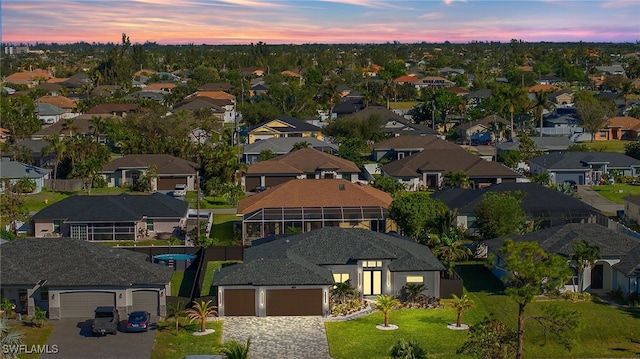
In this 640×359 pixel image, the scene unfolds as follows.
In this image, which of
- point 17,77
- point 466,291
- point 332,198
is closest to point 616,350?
point 466,291

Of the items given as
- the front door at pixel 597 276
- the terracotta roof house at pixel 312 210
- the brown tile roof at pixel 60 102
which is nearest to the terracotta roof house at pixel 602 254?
the front door at pixel 597 276

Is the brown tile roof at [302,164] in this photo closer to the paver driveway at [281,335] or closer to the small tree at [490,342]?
the paver driveway at [281,335]

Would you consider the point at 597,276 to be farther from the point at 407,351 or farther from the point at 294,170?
the point at 294,170

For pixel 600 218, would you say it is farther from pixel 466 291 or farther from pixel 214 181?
pixel 214 181

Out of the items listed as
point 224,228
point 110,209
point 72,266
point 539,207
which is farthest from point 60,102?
point 72,266

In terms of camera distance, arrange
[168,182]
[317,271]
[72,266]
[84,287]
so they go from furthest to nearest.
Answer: [168,182] → [317,271] → [72,266] → [84,287]
